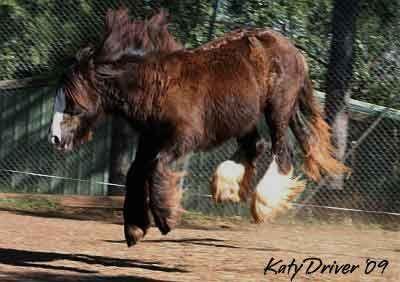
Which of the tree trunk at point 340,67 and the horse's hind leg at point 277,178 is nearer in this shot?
the horse's hind leg at point 277,178

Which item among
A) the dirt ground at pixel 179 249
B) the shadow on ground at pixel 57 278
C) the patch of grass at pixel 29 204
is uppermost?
the shadow on ground at pixel 57 278

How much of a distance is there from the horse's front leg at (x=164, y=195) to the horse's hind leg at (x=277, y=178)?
32.2 inches

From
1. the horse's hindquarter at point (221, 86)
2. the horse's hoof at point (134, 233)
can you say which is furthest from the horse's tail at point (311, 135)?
the horse's hoof at point (134, 233)

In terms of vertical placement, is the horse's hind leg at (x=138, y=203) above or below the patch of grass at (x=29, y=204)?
above

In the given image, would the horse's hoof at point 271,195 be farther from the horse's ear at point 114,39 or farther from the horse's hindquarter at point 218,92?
the horse's ear at point 114,39

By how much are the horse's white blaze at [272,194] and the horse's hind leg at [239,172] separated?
151 mm

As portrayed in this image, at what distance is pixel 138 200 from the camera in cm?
525

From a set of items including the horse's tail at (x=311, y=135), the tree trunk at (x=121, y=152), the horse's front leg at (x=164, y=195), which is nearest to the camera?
the horse's front leg at (x=164, y=195)

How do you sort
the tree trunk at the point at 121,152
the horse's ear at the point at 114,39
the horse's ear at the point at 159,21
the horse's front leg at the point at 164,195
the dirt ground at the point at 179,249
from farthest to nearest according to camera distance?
the tree trunk at the point at 121,152, the horse's ear at the point at 159,21, the horse's ear at the point at 114,39, the dirt ground at the point at 179,249, the horse's front leg at the point at 164,195

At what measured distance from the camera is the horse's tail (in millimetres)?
6164

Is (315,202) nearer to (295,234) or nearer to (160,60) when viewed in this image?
(295,234)

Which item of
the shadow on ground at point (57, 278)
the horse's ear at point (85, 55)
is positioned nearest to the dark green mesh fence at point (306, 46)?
the horse's ear at point (85, 55)

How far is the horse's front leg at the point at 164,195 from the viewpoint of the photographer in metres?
5.02

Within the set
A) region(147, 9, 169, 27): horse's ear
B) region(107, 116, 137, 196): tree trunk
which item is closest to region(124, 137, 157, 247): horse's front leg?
region(147, 9, 169, 27): horse's ear
